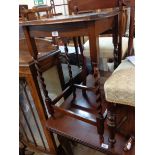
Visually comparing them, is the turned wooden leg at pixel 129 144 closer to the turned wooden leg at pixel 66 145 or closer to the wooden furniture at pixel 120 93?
the wooden furniture at pixel 120 93

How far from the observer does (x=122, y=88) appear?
662 mm

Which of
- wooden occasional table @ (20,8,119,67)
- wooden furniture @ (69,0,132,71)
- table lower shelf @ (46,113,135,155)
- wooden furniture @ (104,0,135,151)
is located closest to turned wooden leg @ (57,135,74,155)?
table lower shelf @ (46,113,135,155)

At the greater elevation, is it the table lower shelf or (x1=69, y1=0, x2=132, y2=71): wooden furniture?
(x1=69, y1=0, x2=132, y2=71): wooden furniture

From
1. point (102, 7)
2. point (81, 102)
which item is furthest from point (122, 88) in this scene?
point (102, 7)

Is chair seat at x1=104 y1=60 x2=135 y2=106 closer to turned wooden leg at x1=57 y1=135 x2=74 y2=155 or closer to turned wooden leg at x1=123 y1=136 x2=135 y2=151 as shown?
turned wooden leg at x1=123 y1=136 x2=135 y2=151

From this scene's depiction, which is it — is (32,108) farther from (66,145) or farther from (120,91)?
(120,91)

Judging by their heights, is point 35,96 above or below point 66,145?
above

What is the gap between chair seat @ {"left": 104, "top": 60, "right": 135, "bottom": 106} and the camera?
65 centimetres

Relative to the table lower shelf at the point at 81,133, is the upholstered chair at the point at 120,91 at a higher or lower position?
higher

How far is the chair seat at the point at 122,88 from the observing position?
652 millimetres

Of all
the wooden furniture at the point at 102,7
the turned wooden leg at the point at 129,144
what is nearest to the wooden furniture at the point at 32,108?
the wooden furniture at the point at 102,7

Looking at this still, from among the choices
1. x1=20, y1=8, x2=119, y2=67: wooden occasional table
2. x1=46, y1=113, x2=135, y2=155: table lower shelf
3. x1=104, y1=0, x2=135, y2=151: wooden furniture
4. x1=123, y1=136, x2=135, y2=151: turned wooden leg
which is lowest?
x1=46, y1=113, x2=135, y2=155: table lower shelf
